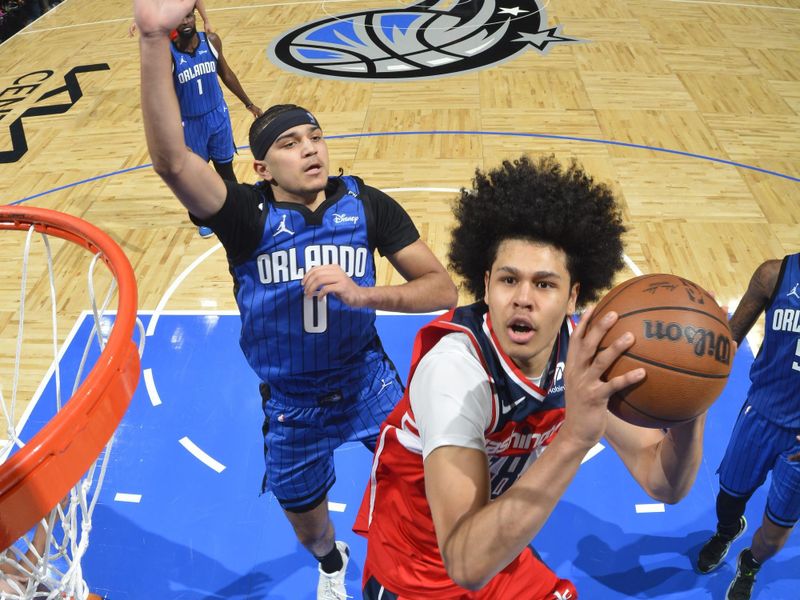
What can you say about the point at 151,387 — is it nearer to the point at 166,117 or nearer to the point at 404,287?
the point at 404,287

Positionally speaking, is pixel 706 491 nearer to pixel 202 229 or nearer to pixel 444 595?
pixel 444 595

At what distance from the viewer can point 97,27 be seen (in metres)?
11.9

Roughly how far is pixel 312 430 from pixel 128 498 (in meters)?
1.53

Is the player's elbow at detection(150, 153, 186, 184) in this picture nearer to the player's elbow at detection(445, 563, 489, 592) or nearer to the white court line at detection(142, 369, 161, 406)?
the player's elbow at detection(445, 563, 489, 592)

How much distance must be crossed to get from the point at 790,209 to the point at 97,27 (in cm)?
1026

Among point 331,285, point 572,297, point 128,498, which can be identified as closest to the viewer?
point 572,297

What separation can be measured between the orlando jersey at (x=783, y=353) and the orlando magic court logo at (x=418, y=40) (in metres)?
7.07

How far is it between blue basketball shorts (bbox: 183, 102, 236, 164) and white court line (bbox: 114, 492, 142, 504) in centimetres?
286

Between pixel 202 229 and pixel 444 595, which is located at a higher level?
pixel 444 595

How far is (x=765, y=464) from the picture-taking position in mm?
3271

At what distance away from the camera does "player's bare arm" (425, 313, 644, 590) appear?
1.60 metres

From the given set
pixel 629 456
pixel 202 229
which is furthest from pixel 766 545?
pixel 202 229

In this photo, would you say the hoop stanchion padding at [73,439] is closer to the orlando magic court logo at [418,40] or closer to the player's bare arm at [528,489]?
the player's bare arm at [528,489]

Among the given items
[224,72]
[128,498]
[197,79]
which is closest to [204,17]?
[224,72]
